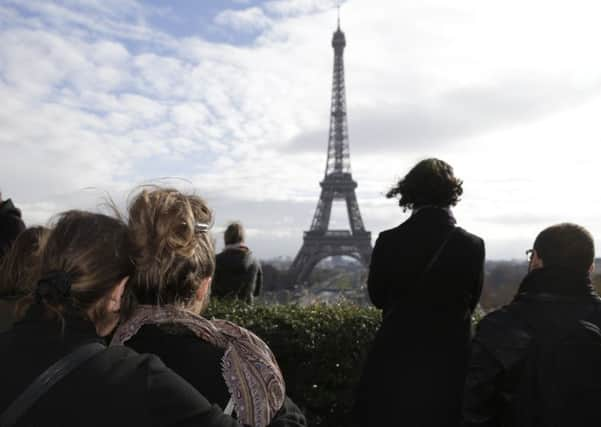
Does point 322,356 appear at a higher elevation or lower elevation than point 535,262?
lower

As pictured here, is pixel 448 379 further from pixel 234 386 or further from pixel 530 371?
pixel 234 386

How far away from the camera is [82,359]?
150cm

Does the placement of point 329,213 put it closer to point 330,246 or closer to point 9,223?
point 330,246

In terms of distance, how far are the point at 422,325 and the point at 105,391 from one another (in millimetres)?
2370

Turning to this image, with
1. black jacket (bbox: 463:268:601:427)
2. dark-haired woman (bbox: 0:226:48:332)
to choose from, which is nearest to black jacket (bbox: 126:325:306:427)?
dark-haired woman (bbox: 0:226:48:332)

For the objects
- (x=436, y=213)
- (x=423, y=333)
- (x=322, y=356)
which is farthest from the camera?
(x=322, y=356)

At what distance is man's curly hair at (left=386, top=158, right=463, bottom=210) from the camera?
12.4ft

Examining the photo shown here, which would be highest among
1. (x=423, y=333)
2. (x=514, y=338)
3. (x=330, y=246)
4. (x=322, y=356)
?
(x=514, y=338)

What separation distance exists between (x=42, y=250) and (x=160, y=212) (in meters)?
0.41

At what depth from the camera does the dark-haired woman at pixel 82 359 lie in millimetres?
1420

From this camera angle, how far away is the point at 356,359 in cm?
502

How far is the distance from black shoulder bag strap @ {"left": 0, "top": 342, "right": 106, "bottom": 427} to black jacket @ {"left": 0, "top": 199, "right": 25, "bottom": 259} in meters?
4.20

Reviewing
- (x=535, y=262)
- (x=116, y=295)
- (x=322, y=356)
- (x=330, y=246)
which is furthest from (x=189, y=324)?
(x=330, y=246)

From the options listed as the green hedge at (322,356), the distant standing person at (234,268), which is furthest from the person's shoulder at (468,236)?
the distant standing person at (234,268)
